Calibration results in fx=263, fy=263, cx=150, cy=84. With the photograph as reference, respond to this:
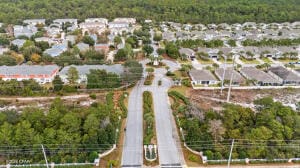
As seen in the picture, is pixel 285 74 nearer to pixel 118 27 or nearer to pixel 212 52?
pixel 212 52

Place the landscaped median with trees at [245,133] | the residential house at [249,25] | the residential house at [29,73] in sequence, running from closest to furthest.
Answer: the landscaped median with trees at [245,133]
the residential house at [29,73]
the residential house at [249,25]

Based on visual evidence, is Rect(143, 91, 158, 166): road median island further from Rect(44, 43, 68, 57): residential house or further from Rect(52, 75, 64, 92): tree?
Rect(44, 43, 68, 57): residential house

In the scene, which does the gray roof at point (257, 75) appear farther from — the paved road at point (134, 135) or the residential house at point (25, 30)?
the residential house at point (25, 30)

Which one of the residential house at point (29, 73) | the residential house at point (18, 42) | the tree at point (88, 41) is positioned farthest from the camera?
the tree at point (88, 41)

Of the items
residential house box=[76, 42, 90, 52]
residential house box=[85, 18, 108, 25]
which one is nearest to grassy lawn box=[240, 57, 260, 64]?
residential house box=[76, 42, 90, 52]

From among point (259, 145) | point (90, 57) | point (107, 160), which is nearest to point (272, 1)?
point (90, 57)

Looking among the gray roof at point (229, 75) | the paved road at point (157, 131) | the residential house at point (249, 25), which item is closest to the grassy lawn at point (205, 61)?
the gray roof at point (229, 75)
